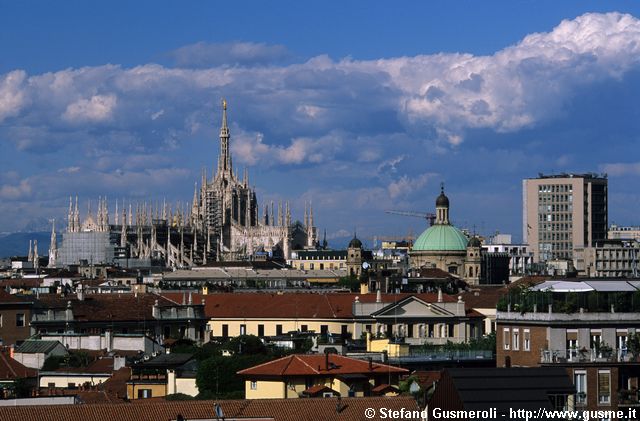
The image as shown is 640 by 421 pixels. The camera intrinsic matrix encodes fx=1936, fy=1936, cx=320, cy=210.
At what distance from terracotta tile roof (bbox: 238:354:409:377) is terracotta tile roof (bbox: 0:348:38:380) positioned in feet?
29.6

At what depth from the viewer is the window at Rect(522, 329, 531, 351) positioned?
4598 centimetres

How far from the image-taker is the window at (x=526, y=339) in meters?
46.0

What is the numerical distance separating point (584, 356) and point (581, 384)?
1.48 m

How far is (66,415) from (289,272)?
15434cm

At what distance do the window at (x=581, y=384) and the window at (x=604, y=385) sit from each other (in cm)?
34

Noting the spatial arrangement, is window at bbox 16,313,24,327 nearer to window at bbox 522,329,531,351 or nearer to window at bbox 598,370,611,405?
window at bbox 522,329,531,351

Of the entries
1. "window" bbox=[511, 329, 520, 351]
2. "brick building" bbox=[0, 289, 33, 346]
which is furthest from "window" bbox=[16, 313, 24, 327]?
"window" bbox=[511, 329, 520, 351]

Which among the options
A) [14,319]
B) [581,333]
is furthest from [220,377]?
[14,319]

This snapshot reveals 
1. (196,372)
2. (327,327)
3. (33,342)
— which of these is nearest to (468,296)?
(327,327)

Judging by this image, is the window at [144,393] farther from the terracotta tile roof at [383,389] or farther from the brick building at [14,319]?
the brick building at [14,319]

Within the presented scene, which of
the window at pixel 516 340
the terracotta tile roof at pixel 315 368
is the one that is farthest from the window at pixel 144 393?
the window at pixel 516 340

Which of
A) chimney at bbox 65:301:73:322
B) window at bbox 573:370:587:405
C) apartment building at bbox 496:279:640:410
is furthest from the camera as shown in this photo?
chimney at bbox 65:301:73:322

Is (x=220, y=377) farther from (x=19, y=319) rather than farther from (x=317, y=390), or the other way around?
(x=19, y=319)

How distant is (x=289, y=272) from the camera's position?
625 ft
